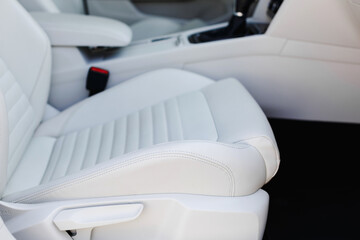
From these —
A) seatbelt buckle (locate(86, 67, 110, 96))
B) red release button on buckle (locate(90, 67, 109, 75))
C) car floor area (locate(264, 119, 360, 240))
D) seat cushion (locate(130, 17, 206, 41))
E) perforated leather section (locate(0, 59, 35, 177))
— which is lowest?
car floor area (locate(264, 119, 360, 240))

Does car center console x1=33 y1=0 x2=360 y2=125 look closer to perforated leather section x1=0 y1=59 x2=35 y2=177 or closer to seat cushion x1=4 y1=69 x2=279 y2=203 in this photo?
seat cushion x1=4 y1=69 x2=279 y2=203

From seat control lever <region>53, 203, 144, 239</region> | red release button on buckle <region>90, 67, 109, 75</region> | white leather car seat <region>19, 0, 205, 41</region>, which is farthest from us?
white leather car seat <region>19, 0, 205, 41</region>

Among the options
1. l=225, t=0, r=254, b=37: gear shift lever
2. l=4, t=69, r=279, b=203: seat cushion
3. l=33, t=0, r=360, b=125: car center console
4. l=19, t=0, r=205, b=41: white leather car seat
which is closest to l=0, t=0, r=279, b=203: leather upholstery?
l=4, t=69, r=279, b=203: seat cushion

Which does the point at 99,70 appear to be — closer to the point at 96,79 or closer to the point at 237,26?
the point at 96,79

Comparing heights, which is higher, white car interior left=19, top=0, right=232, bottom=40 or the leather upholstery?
the leather upholstery

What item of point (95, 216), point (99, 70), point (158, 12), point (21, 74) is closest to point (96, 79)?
point (99, 70)

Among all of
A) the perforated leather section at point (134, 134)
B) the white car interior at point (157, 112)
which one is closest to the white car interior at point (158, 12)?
the white car interior at point (157, 112)

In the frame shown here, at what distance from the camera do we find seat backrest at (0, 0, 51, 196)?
3.28 feet

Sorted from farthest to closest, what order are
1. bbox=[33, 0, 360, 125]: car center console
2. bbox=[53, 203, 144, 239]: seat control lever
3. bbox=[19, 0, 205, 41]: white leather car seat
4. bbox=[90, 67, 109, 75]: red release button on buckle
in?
bbox=[19, 0, 205, 41]: white leather car seat
bbox=[90, 67, 109, 75]: red release button on buckle
bbox=[33, 0, 360, 125]: car center console
bbox=[53, 203, 144, 239]: seat control lever

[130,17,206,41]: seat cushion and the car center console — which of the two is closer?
the car center console

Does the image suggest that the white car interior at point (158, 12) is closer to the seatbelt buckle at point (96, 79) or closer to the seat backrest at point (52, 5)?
the seat backrest at point (52, 5)

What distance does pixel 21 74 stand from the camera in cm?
108

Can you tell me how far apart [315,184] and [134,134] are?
73 centimetres

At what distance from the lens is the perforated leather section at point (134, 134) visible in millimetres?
1029
